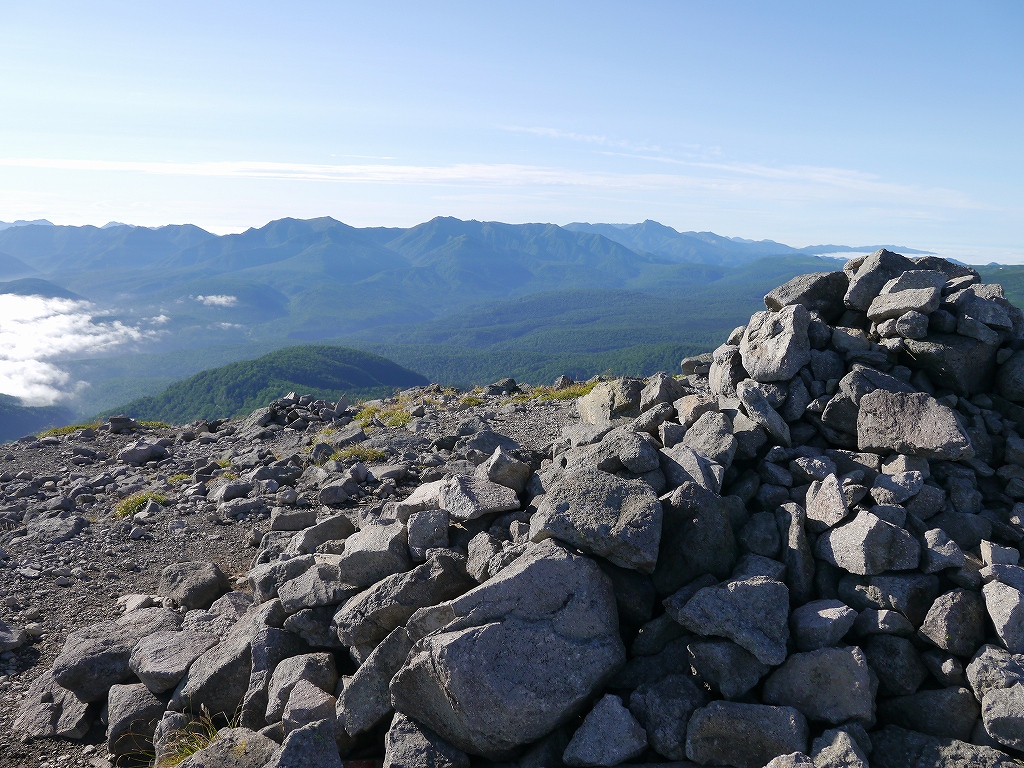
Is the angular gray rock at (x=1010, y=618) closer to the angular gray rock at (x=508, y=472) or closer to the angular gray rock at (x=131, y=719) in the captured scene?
the angular gray rock at (x=508, y=472)

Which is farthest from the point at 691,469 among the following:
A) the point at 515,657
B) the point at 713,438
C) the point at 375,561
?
the point at 375,561

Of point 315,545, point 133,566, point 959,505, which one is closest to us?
point 959,505

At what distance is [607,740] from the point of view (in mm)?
6676

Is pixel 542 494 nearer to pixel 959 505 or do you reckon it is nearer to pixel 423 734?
pixel 423 734

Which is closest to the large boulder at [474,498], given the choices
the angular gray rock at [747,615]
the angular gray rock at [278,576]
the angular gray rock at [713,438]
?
the angular gray rock at [278,576]

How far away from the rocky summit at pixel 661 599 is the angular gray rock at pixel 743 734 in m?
0.02

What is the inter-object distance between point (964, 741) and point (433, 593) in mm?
5904

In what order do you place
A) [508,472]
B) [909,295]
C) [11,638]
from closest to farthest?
[909,295] < [508,472] < [11,638]

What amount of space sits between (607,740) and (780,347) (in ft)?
20.6

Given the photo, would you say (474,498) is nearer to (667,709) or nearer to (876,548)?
(667,709)

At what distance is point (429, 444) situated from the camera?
19297mm

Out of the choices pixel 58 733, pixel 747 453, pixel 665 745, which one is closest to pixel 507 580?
pixel 665 745

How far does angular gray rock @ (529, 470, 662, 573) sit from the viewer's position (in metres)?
7.79

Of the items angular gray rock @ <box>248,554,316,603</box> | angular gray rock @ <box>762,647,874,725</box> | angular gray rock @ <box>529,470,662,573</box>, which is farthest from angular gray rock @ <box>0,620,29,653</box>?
angular gray rock @ <box>762,647,874,725</box>
